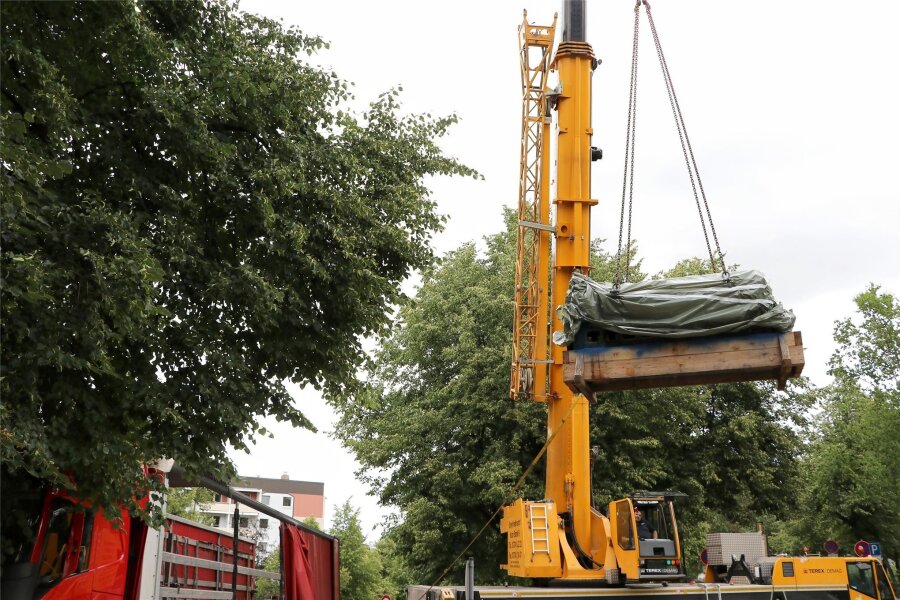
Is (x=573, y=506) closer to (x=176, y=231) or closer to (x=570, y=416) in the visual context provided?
(x=570, y=416)

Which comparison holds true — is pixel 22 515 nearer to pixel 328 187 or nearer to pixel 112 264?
pixel 112 264

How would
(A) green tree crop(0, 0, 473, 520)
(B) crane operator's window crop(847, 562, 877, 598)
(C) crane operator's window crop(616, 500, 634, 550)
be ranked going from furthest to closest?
(B) crane operator's window crop(847, 562, 877, 598) < (C) crane operator's window crop(616, 500, 634, 550) < (A) green tree crop(0, 0, 473, 520)

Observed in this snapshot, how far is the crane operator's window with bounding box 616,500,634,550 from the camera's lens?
1187 cm

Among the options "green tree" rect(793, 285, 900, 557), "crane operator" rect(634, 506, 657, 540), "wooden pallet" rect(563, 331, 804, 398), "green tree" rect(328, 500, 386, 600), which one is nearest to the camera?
"wooden pallet" rect(563, 331, 804, 398)

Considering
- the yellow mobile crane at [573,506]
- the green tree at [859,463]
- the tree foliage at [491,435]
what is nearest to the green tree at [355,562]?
the tree foliage at [491,435]

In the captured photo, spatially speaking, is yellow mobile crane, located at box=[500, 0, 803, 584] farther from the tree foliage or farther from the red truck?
the tree foliage

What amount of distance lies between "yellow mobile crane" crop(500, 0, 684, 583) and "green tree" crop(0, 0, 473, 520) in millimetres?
2367

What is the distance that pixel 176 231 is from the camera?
29.2ft

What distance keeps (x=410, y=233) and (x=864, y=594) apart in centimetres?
961

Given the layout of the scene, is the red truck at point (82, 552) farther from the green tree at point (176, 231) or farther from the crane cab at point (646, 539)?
the crane cab at point (646, 539)

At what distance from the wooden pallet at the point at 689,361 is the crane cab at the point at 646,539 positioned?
13.6ft

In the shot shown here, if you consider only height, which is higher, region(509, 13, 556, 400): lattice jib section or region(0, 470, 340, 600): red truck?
region(509, 13, 556, 400): lattice jib section

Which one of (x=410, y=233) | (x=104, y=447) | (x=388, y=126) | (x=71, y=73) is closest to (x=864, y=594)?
(x=410, y=233)

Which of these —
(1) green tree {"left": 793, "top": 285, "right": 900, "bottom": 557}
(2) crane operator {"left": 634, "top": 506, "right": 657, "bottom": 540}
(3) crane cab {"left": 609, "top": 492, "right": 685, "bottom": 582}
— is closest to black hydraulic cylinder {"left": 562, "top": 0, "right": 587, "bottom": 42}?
(3) crane cab {"left": 609, "top": 492, "right": 685, "bottom": 582}
